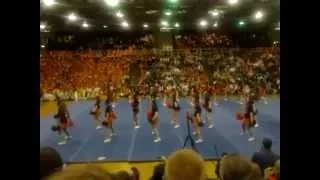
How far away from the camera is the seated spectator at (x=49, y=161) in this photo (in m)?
2.39

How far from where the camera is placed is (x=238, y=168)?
2.42 metres

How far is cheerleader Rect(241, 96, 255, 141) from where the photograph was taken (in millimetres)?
2545

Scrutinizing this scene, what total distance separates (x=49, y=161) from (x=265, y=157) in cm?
121

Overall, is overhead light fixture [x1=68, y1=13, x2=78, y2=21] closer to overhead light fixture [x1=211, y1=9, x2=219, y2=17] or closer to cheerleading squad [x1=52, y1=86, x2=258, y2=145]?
cheerleading squad [x1=52, y1=86, x2=258, y2=145]

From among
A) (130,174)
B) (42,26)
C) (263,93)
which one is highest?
(42,26)

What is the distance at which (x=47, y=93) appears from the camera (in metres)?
2.46

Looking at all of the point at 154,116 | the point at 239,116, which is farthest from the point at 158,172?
the point at 239,116

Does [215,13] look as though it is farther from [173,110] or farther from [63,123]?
[63,123]

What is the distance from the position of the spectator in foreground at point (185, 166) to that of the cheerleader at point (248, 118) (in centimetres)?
31

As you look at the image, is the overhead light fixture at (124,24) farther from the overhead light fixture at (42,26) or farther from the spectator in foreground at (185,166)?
the spectator in foreground at (185,166)

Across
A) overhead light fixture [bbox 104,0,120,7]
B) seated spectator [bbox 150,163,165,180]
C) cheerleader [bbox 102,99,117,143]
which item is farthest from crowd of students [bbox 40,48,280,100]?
seated spectator [bbox 150,163,165,180]

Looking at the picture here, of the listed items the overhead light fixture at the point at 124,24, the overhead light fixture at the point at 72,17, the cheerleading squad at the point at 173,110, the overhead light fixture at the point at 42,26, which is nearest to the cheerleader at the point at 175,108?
the cheerleading squad at the point at 173,110
